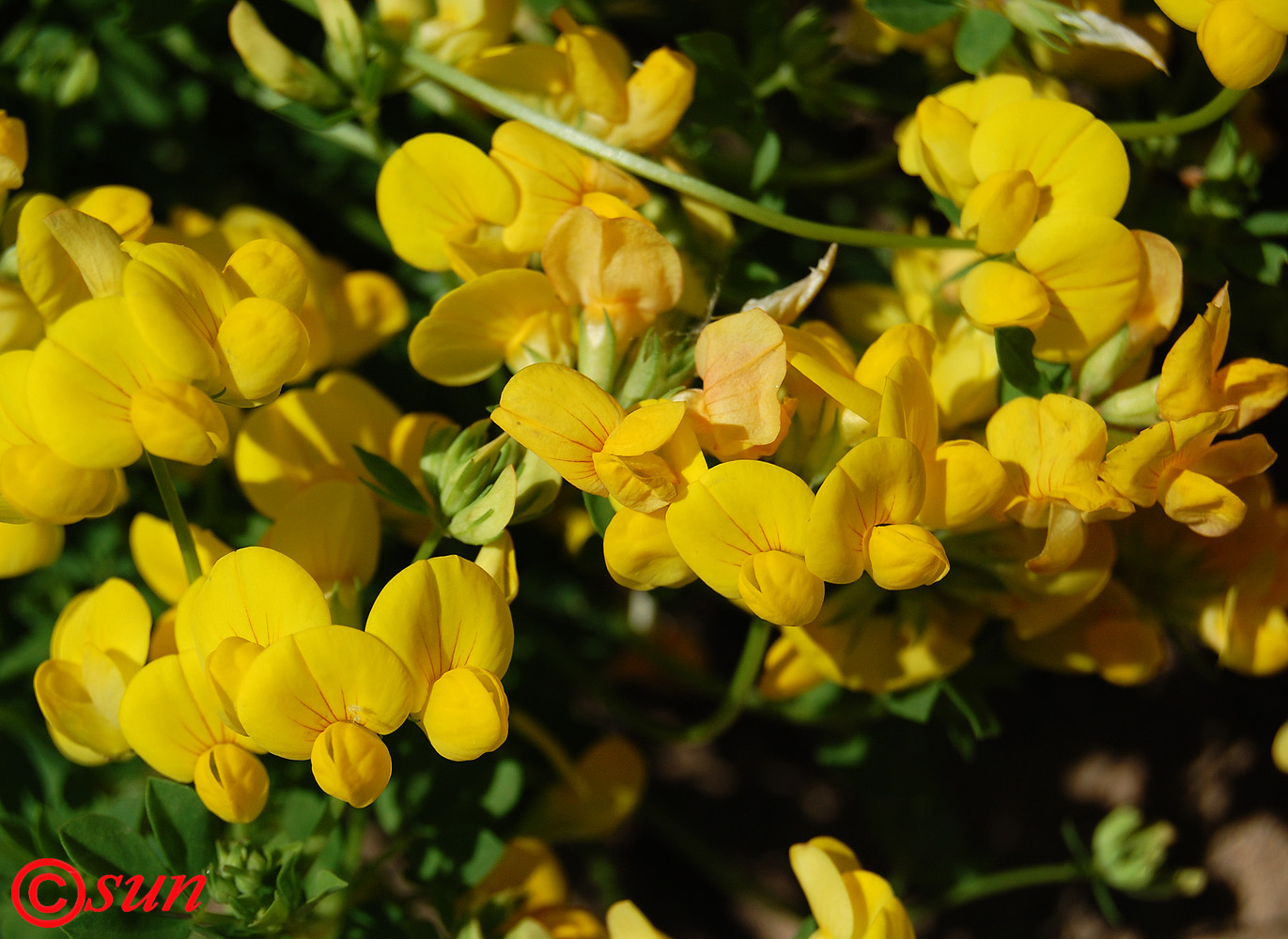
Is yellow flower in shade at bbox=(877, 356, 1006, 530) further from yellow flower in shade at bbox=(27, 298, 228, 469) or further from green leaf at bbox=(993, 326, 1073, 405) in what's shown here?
yellow flower in shade at bbox=(27, 298, 228, 469)

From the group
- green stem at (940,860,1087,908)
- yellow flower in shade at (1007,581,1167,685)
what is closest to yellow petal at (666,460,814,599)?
yellow flower in shade at (1007,581,1167,685)

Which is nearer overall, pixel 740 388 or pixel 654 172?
pixel 740 388

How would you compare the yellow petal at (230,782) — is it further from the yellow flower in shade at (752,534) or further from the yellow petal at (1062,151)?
the yellow petal at (1062,151)

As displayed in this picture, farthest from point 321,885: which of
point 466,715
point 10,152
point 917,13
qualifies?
point 917,13

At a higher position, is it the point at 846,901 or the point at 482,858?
the point at 846,901

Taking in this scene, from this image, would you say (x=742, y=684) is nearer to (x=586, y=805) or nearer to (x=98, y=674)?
(x=586, y=805)

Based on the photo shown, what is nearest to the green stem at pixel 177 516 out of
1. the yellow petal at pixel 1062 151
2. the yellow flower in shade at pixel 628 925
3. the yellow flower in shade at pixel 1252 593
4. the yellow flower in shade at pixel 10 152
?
the yellow flower in shade at pixel 10 152

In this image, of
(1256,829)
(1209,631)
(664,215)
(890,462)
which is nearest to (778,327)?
(890,462)
